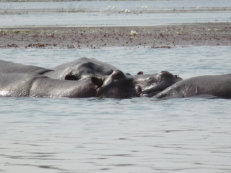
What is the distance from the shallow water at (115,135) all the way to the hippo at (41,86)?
0.99ft

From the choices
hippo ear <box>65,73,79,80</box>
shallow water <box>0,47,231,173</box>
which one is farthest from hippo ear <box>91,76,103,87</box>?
hippo ear <box>65,73,79,80</box>

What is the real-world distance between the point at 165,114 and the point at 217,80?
65.0 inches

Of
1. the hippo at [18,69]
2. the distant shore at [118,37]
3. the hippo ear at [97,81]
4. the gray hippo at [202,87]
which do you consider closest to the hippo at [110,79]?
the hippo ear at [97,81]

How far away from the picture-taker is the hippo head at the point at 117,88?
509 inches

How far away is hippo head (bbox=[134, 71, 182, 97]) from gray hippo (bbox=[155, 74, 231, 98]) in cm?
13

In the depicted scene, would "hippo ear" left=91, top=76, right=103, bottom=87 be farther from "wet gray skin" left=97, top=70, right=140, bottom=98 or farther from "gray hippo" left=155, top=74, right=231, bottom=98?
"gray hippo" left=155, top=74, right=231, bottom=98

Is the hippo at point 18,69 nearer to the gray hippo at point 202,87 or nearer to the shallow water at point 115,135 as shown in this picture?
the shallow water at point 115,135

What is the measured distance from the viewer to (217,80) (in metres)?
12.4

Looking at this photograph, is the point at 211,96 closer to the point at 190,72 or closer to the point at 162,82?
the point at 162,82

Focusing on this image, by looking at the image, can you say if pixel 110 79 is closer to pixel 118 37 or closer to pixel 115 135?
pixel 115 135

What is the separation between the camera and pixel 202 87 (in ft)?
41.2

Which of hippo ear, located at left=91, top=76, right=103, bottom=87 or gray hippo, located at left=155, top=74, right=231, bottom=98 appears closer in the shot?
gray hippo, located at left=155, top=74, right=231, bottom=98

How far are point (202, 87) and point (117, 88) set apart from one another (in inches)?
60.0

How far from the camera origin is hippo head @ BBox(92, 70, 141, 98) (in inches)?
509
